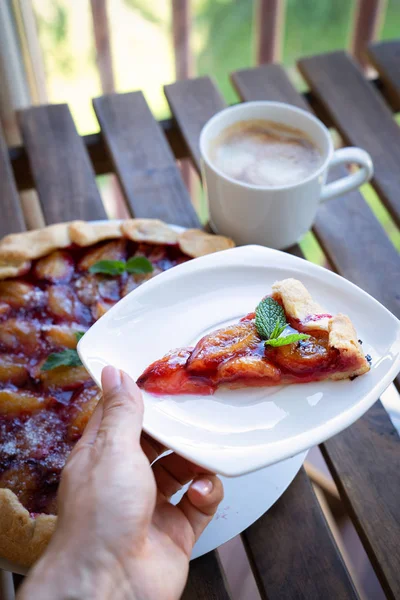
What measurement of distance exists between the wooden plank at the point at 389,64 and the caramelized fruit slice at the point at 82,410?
126 centimetres

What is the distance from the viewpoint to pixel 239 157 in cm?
147

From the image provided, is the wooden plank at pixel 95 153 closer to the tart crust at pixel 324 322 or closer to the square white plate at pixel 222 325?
the square white plate at pixel 222 325

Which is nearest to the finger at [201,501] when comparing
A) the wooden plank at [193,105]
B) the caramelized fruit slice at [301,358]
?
the caramelized fruit slice at [301,358]

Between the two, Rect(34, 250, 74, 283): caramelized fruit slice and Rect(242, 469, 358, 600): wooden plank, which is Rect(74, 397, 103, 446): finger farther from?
Rect(34, 250, 74, 283): caramelized fruit slice

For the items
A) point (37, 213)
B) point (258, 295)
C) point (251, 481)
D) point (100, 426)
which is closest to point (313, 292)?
point (258, 295)

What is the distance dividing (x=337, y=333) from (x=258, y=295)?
0.67 ft

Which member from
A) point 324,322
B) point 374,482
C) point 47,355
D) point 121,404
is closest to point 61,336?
point 47,355

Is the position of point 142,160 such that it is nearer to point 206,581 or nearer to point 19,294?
point 19,294

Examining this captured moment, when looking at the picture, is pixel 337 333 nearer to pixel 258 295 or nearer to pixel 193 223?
pixel 258 295

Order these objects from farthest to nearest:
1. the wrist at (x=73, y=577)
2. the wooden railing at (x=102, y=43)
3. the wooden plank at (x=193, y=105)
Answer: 1. the wooden railing at (x=102, y=43)
2. the wooden plank at (x=193, y=105)
3. the wrist at (x=73, y=577)

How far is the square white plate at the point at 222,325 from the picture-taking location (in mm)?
955

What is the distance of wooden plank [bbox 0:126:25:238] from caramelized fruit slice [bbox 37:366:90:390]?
48 centimetres

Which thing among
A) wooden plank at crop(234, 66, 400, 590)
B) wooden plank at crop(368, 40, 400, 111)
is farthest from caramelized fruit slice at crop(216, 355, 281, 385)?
wooden plank at crop(368, 40, 400, 111)

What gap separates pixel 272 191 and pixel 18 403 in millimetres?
646
